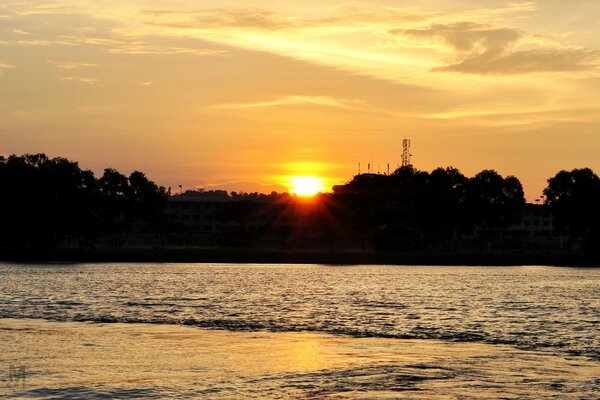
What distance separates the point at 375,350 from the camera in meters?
50.7

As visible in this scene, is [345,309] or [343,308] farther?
[343,308]

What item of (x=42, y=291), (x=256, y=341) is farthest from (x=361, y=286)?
(x=256, y=341)

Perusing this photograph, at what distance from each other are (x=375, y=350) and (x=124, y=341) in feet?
44.8

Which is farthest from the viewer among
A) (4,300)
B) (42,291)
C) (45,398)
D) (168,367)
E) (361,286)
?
(361,286)

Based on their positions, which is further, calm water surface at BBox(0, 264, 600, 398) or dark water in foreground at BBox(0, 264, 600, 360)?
dark water in foreground at BBox(0, 264, 600, 360)

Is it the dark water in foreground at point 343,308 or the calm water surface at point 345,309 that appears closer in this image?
the calm water surface at point 345,309

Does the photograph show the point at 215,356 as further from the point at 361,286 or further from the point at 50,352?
the point at 361,286

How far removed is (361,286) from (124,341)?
7427cm

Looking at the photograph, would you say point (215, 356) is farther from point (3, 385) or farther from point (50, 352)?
point (3, 385)

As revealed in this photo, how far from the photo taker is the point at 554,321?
238 feet

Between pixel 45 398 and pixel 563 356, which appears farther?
pixel 563 356

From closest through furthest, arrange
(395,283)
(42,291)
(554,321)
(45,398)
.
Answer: (45,398)
(554,321)
(42,291)
(395,283)

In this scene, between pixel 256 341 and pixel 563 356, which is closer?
pixel 563 356

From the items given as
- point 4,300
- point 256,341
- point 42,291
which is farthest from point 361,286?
point 256,341
